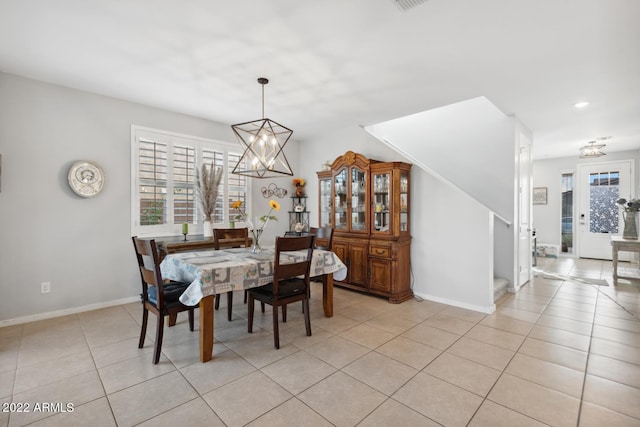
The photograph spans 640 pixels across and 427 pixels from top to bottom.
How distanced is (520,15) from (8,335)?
206 inches

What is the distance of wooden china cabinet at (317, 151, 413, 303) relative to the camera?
4.03 metres

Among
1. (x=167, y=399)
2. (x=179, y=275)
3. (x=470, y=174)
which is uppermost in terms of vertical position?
(x=470, y=174)

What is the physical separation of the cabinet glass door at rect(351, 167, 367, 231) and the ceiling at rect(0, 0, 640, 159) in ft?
3.30

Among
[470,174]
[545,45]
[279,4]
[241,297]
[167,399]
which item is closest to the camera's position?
[167,399]

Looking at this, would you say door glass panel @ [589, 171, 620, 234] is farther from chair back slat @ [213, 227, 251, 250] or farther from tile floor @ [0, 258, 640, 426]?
chair back slat @ [213, 227, 251, 250]

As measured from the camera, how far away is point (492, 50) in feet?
8.61

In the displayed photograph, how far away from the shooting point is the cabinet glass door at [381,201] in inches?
164

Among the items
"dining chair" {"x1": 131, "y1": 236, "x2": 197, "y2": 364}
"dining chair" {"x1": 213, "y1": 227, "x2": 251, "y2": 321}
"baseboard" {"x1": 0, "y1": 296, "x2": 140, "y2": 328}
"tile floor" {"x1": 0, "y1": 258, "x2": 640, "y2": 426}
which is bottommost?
"tile floor" {"x1": 0, "y1": 258, "x2": 640, "y2": 426}

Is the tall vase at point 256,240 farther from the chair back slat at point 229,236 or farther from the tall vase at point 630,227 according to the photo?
the tall vase at point 630,227

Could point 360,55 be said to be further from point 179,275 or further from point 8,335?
point 8,335

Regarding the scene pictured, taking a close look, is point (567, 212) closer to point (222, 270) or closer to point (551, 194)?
point (551, 194)

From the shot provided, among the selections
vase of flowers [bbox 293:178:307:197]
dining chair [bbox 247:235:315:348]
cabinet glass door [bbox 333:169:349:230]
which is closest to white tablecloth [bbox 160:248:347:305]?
dining chair [bbox 247:235:315:348]

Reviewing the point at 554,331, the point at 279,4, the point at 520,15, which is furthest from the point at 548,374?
the point at 279,4

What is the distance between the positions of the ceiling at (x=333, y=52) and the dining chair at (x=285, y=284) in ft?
5.66
